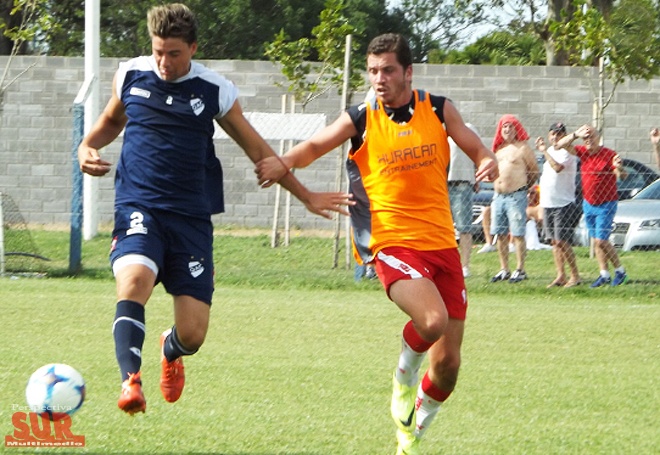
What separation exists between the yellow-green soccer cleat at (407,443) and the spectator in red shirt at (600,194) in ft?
25.3

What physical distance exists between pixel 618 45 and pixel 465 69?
3373 mm

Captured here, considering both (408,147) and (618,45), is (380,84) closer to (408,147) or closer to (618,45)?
(408,147)

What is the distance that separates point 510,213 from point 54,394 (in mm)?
8692

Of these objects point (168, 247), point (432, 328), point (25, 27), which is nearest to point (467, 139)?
point (432, 328)

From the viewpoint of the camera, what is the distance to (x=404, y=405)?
5844 millimetres

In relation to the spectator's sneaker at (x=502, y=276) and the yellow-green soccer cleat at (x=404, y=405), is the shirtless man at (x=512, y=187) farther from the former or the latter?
the yellow-green soccer cleat at (x=404, y=405)

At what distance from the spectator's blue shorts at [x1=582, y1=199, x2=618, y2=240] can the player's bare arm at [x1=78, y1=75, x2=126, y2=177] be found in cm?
796

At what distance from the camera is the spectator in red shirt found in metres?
13.0

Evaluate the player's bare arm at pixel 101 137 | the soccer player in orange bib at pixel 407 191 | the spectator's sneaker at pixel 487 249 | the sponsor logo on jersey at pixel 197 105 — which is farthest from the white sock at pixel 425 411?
the spectator's sneaker at pixel 487 249

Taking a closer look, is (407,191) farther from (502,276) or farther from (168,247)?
(502,276)

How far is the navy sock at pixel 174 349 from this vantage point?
20.1ft

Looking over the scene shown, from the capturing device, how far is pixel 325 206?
20.1 feet

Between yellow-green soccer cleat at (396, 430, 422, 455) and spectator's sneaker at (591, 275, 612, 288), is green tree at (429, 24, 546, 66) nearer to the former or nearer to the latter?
spectator's sneaker at (591, 275, 612, 288)

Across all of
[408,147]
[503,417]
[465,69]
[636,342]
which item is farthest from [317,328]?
[465,69]
